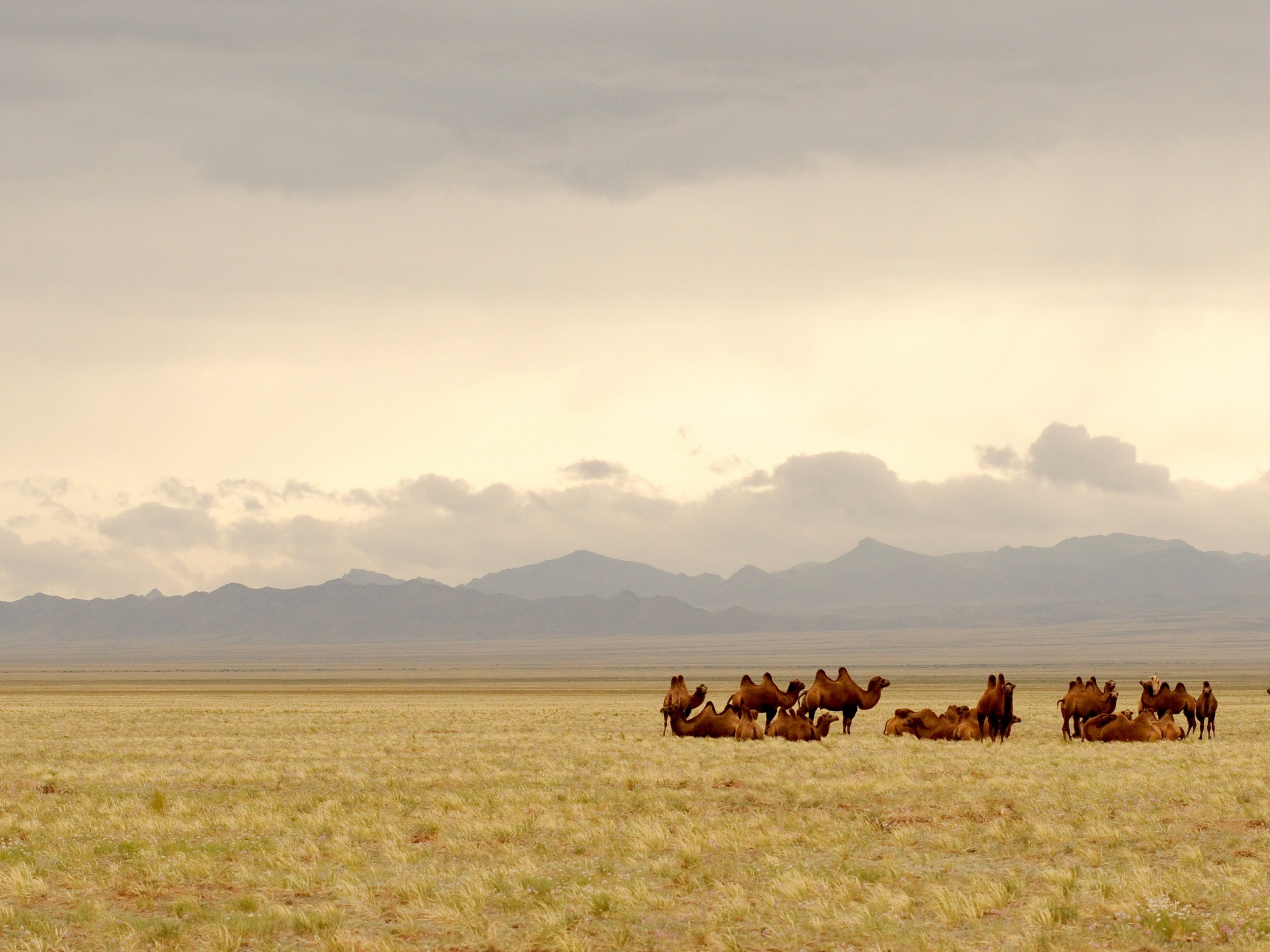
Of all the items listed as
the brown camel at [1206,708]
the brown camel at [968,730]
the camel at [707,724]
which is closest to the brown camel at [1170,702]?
the brown camel at [1206,708]

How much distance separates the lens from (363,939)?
39.3ft

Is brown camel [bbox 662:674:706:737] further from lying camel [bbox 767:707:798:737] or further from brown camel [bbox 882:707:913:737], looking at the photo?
brown camel [bbox 882:707:913:737]

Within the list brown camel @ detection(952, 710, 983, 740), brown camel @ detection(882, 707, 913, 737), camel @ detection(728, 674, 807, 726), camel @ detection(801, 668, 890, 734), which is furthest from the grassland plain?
brown camel @ detection(882, 707, 913, 737)

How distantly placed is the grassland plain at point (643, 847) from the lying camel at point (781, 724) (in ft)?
4.25

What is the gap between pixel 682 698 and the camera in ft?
110

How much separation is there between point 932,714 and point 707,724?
18.1 ft

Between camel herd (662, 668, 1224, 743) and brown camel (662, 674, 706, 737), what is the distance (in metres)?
0.04

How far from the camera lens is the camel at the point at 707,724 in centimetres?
3105

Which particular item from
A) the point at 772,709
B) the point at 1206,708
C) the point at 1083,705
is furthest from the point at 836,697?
the point at 1206,708

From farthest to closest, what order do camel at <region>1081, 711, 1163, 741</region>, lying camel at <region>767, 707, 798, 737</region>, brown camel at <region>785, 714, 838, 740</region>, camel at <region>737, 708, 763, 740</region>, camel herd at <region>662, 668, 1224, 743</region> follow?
camel at <region>737, 708, 763, 740</region> → lying camel at <region>767, 707, 798, 737</region> → brown camel at <region>785, 714, 838, 740</region> → camel herd at <region>662, 668, 1224, 743</region> → camel at <region>1081, 711, 1163, 741</region>

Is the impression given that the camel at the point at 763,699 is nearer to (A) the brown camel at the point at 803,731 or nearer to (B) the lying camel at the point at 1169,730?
(A) the brown camel at the point at 803,731

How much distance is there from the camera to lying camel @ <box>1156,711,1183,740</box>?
29.9 metres

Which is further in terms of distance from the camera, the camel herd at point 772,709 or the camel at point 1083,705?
the camel at point 1083,705

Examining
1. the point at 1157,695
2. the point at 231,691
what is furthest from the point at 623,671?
the point at 1157,695
